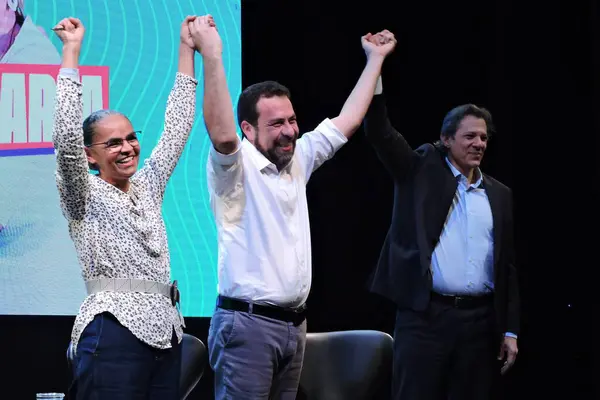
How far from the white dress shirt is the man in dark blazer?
73cm

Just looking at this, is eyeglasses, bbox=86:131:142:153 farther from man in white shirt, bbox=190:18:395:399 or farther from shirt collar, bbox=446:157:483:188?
shirt collar, bbox=446:157:483:188

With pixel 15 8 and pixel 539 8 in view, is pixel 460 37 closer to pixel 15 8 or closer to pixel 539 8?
pixel 539 8

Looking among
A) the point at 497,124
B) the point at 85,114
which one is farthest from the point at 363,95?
the point at 497,124

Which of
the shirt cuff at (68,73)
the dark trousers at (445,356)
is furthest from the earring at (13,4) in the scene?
the dark trousers at (445,356)

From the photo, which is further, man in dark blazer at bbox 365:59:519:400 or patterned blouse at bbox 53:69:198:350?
man in dark blazer at bbox 365:59:519:400

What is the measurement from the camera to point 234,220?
8.27 ft

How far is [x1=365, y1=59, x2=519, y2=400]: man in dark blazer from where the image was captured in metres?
3.11

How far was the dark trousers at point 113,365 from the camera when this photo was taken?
6.93 feet

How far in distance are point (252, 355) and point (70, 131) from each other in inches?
32.9

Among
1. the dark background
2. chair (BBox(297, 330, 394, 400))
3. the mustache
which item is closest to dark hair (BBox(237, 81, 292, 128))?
the mustache

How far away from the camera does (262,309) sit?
8.04ft

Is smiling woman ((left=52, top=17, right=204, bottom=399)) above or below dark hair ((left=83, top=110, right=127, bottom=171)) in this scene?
below

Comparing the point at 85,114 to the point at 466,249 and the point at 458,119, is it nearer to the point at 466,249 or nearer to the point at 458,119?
the point at 458,119

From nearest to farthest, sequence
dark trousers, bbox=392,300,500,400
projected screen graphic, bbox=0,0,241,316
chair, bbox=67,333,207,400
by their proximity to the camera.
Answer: dark trousers, bbox=392,300,500,400
chair, bbox=67,333,207,400
projected screen graphic, bbox=0,0,241,316
